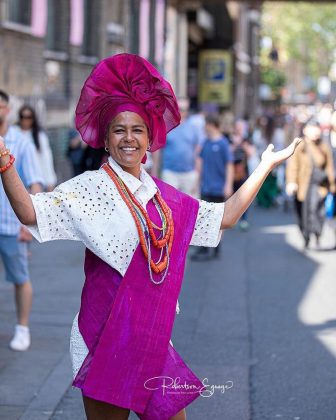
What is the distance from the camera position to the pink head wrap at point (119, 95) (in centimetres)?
417

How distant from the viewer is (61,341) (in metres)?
8.05

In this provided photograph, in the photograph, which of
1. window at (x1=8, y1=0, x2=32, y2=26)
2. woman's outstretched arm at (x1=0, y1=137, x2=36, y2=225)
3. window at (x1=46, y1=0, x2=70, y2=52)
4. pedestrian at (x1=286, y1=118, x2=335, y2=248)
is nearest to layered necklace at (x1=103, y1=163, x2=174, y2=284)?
woman's outstretched arm at (x1=0, y1=137, x2=36, y2=225)

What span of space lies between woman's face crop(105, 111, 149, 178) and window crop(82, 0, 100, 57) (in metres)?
18.2

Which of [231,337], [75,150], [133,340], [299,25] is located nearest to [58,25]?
[75,150]

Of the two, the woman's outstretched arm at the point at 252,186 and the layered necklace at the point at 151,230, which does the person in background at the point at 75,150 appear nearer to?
the woman's outstretched arm at the point at 252,186

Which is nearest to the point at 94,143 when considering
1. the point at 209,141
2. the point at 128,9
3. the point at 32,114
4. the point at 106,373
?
the point at 106,373

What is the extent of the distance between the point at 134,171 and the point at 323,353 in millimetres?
4013

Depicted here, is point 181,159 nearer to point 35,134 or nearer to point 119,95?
point 35,134

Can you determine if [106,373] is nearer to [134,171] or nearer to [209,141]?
[134,171]

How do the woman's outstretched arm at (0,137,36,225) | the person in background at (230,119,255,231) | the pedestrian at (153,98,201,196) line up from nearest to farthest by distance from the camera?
1. the woman's outstretched arm at (0,137,36,225)
2. the pedestrian at (153,98,201,196)
3. the person in background at (230,119,255,231)

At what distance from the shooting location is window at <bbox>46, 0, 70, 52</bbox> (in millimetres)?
19250

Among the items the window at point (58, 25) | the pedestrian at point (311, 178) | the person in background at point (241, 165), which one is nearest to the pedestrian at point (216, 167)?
the pedestrian at point (311, 178)

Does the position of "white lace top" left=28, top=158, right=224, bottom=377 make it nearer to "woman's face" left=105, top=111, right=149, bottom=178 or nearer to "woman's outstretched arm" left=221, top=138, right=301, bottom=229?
"woman's face" left=105, top=111, right=149, bottom=178

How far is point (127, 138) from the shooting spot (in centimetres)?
421
